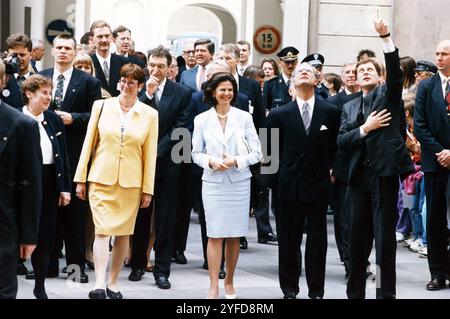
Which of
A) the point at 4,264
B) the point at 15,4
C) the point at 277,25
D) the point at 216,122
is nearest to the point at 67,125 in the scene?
the point at 216,122

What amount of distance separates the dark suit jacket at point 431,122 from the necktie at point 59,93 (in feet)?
11.5

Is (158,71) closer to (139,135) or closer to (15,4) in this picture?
(139,135)

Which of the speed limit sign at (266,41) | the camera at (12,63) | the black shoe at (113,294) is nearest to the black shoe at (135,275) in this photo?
the black shoe at (113,294)

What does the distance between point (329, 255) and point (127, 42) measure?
3.75 meters

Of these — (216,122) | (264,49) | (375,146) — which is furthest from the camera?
(264,49)

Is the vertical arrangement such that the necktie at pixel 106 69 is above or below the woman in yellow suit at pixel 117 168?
above

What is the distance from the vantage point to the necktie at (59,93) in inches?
459

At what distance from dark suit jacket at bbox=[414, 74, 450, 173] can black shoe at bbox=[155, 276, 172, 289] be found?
2.77 meters

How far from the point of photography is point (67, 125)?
11562 mm

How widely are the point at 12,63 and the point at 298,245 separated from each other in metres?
3.38

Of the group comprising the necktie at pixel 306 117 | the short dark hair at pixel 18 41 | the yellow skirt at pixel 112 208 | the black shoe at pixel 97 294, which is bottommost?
the black shoe at pixel 97 294

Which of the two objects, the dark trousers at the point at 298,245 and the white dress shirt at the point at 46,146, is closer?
the white dress shirt at the point at 46,146

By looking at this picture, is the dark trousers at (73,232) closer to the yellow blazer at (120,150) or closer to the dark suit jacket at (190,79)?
the yellow blazer at (120,150)

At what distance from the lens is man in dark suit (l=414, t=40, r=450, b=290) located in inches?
453
